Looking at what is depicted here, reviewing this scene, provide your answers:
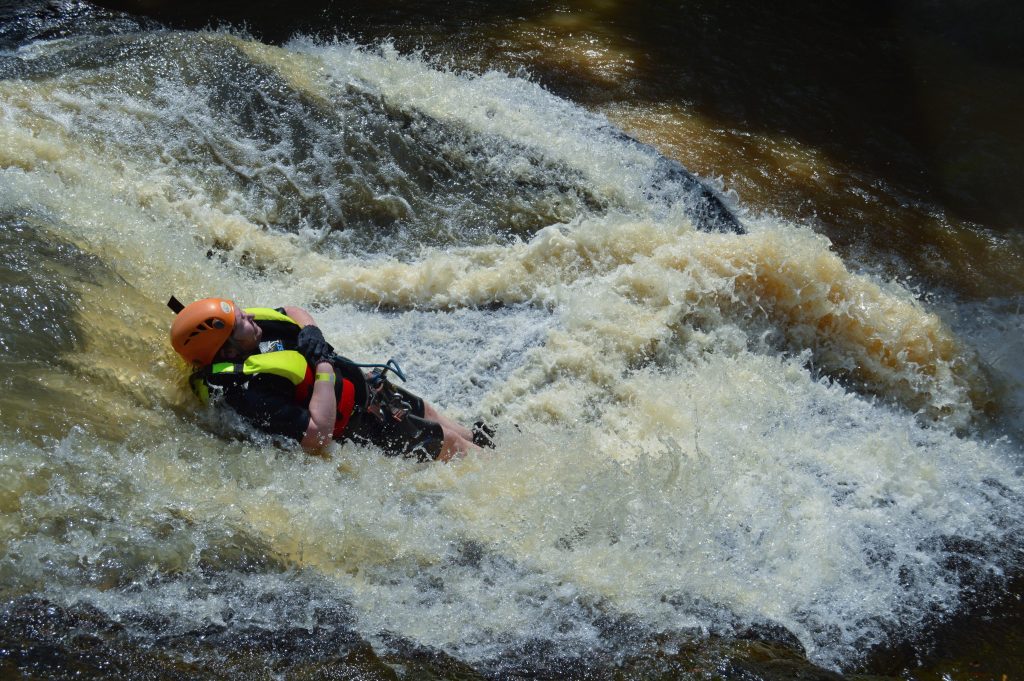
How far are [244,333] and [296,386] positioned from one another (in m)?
0.31

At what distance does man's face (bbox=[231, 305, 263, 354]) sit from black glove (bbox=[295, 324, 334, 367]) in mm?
196

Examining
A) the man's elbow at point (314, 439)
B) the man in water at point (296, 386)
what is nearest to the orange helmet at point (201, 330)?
the man in water at point (296, 386)

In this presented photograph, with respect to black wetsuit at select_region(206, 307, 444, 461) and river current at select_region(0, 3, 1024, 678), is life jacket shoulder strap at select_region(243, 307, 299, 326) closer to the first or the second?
black wetsuit at select_region(206, 307, 444, 461)

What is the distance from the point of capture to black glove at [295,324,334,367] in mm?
3774

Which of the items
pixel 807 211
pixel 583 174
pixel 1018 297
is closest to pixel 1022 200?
pixel 1018 297

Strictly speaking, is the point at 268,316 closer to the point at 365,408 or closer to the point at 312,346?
the point at 312,346

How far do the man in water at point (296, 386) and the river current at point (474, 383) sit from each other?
0.14 meters

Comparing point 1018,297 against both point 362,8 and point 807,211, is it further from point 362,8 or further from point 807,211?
point 362,8

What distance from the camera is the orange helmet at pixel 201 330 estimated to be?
3430mm

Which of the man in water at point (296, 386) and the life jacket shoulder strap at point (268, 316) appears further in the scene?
the life jacket shoulder strap at point (268, 316)

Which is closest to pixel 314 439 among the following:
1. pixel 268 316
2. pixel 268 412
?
pixel 268 412

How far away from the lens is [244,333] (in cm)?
361

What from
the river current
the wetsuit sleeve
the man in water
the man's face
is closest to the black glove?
the man in water

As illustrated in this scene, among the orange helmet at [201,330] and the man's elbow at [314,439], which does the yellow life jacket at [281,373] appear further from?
the man's elbow at [314,439]
